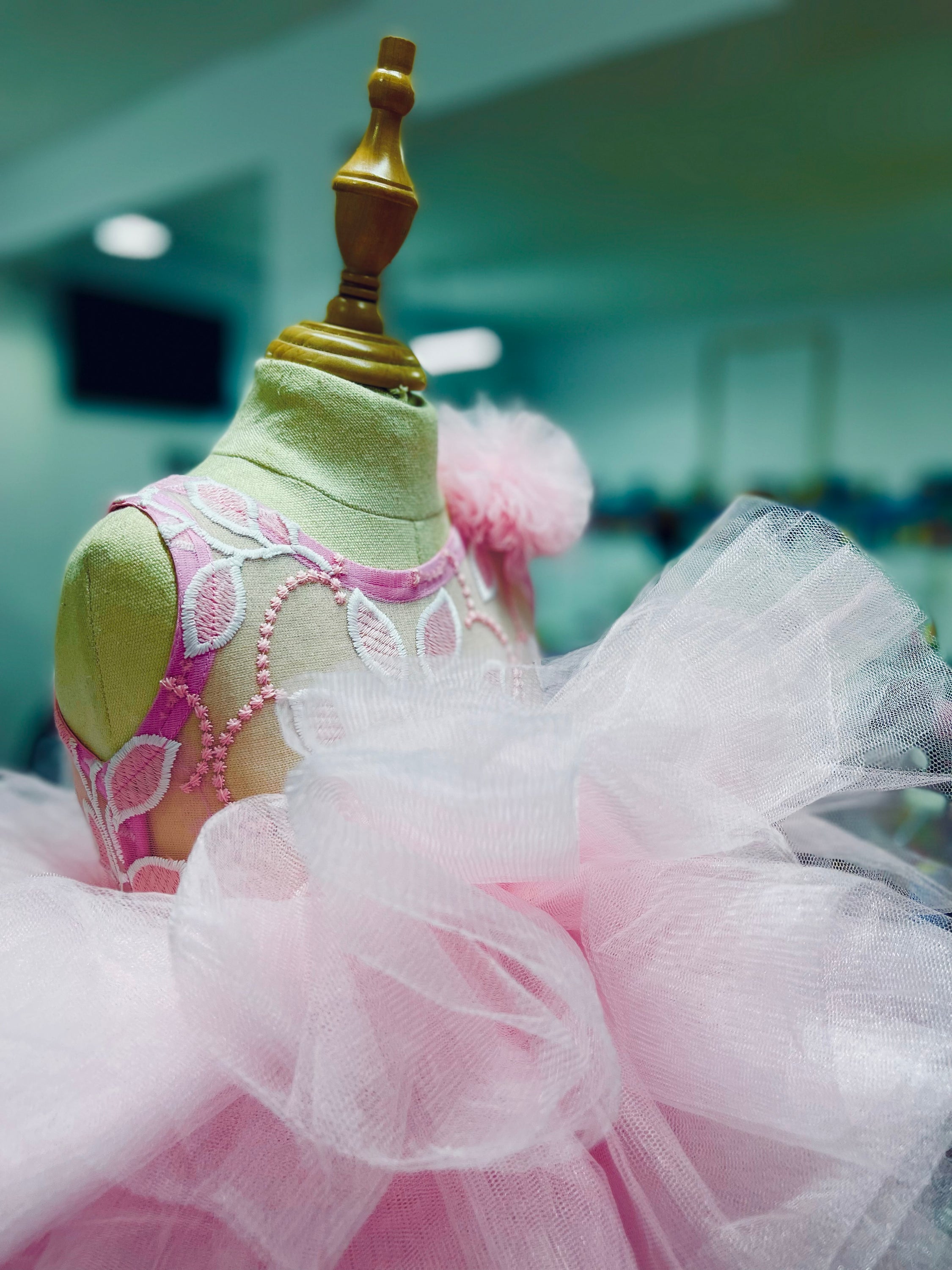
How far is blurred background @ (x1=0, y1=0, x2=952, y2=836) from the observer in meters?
1.63

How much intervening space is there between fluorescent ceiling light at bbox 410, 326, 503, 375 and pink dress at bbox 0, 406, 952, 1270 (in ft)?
6.00

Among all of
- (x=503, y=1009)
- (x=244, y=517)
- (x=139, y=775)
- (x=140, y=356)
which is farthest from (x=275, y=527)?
(x=140, y=356)

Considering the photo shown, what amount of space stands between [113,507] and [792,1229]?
1.35 feet

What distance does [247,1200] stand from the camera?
34 centimetres

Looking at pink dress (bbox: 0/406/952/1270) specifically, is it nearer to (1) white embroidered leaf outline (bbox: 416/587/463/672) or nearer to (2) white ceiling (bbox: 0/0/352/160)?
(1) white embroidered leaf outline (bbox: 416/587/463/672)

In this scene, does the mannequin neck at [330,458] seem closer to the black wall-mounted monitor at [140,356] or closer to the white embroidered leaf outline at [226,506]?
the white embroidered leaf outline at [226,506]

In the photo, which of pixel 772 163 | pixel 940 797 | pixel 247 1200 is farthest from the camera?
pixel 772 163

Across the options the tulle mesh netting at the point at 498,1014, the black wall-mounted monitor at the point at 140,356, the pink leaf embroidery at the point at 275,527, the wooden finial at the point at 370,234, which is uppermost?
the black wall-mounted monitor at the point at 140,356

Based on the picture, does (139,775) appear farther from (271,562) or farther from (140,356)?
(140,356)

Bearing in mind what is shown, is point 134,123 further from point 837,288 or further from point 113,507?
point 113,507

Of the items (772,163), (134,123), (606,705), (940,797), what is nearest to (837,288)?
(772,163)

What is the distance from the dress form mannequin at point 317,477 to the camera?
444mm

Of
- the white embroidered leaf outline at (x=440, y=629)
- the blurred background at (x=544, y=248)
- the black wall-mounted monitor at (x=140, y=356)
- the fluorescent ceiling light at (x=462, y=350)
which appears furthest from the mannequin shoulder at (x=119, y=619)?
the black wall-mounted monitor at (x=140, y=356)

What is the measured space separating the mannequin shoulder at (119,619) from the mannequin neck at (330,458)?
69mm
